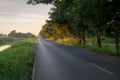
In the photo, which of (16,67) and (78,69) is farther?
(16,67)

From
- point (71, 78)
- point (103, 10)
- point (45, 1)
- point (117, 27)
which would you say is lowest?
point (71, 78)

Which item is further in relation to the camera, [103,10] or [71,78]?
[103,10]

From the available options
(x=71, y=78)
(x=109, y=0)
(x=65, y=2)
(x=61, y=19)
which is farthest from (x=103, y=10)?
(x=61, y=19)

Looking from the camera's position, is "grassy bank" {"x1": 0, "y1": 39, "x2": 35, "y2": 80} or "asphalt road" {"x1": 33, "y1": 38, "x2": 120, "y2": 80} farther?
"grassy bank" {"x1": 0, "y1": 39, "x2": 35, "y2": 80}

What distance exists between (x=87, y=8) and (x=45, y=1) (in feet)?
38.5

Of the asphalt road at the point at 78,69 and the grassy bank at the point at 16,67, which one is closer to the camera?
the asphalt road at the point at 78,69

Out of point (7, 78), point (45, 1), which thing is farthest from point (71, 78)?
point (45, 1)

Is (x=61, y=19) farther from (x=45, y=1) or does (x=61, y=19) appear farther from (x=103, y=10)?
(x=103, y=10)

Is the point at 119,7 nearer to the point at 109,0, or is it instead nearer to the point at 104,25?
the point at 109,0

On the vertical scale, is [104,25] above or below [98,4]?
below

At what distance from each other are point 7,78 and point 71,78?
2932 mm

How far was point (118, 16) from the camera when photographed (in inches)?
954

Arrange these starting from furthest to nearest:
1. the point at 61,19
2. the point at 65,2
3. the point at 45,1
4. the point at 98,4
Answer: the point at 61,19, the point at 45,1, the point at 65,2, the point at 98,4

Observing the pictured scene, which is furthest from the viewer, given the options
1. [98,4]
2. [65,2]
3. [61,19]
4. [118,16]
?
[61,19]
